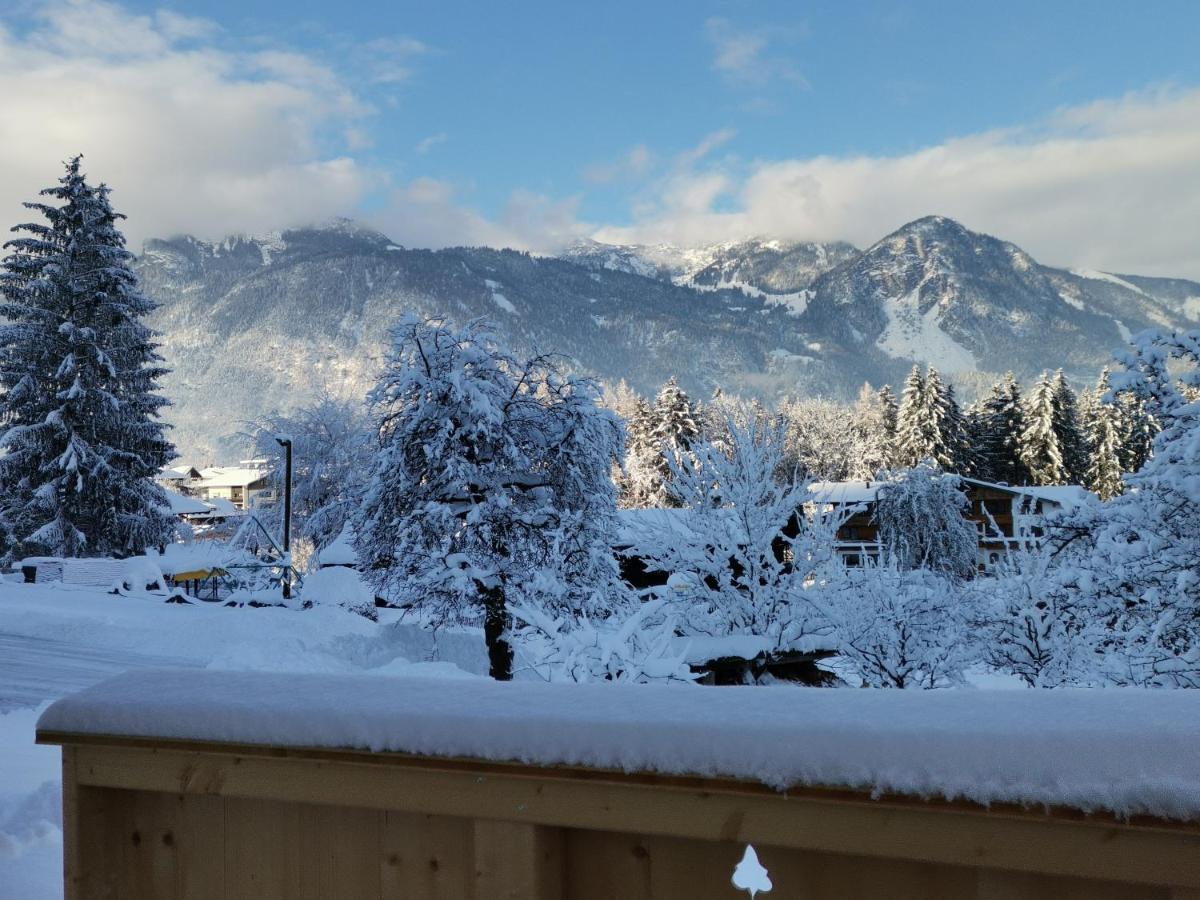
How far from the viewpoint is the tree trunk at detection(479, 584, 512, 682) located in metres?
15.5

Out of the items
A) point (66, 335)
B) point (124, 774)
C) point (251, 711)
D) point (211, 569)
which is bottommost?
point (211, 569)

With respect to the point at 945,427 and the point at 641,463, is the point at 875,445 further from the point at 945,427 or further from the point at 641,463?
the point at 641,463

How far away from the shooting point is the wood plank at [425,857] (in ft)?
5.46

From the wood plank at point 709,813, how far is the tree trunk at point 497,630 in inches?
536

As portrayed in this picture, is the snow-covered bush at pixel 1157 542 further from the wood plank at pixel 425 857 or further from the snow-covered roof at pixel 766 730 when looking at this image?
the wood plank at pixel 425 857

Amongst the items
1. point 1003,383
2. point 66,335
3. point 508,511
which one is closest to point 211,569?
point 66,335

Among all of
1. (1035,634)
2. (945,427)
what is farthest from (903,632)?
(945,427)

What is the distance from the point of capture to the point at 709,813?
1425mm

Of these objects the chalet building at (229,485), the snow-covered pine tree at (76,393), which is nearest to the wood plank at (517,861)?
the snow-covered pine tree at (76,393)

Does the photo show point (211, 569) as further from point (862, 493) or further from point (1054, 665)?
point (862, 493)

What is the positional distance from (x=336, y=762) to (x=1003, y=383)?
6836 centimetres

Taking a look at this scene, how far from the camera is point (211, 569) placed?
2978cm

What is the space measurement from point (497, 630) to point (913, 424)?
165ft

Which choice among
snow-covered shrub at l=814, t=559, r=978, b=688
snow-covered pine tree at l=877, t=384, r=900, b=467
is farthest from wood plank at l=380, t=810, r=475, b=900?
snow-covered pine tree at l=877, t=384, r=900, b=467
